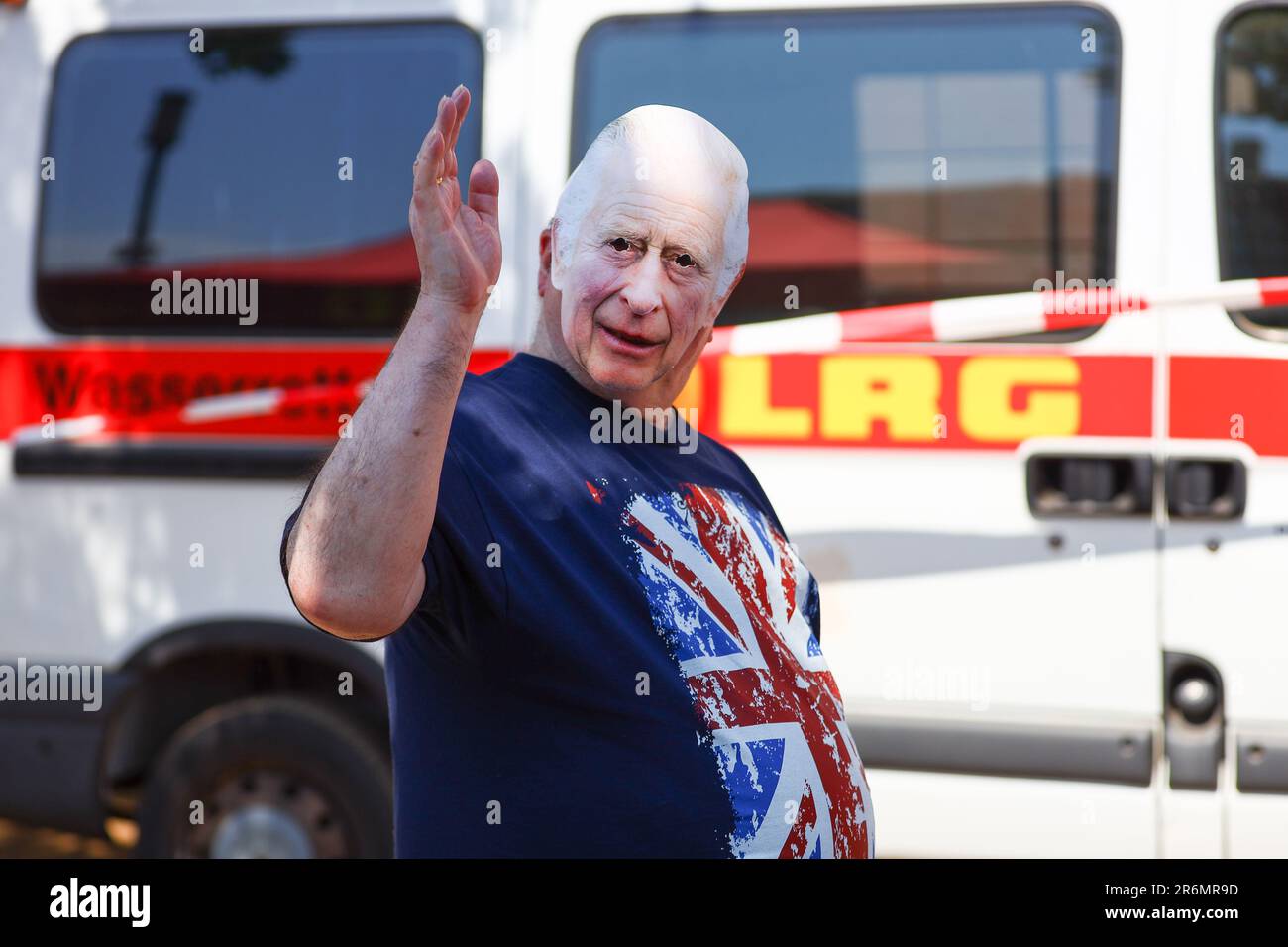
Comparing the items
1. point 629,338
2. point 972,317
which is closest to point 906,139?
point 972,317

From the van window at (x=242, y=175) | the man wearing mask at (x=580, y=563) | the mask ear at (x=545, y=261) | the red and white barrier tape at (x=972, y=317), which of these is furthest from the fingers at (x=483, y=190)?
the van window at (x=242, y=175)

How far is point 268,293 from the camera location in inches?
131

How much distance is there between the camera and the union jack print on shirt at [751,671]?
4.64 feet

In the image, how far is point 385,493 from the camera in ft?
3.84

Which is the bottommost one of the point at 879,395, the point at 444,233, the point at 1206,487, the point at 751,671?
the point at 751,671

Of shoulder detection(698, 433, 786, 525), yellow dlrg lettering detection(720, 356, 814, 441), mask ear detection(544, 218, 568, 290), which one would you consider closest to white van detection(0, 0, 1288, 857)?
yellow dlrg lettering detection(720, 356, 814, 441)

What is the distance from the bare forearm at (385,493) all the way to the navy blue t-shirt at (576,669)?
7 centimetres

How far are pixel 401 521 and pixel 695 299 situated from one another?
503 mm

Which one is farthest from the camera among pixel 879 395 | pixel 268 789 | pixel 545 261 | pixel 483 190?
pixel 268 789

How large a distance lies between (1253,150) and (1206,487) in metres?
0.76

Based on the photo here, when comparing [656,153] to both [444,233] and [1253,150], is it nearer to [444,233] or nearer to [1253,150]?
[444,233]

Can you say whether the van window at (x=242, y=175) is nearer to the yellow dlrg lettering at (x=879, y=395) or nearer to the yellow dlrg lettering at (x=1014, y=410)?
the yellow dlrg lettering at (x=879, y=395)

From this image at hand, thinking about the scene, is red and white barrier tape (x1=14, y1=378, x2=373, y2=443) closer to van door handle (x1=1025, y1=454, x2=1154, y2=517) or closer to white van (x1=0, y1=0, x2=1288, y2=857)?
white van (x1=0, y1=0, x2=1288, y2=857)

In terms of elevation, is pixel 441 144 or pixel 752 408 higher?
pixel 441 144
